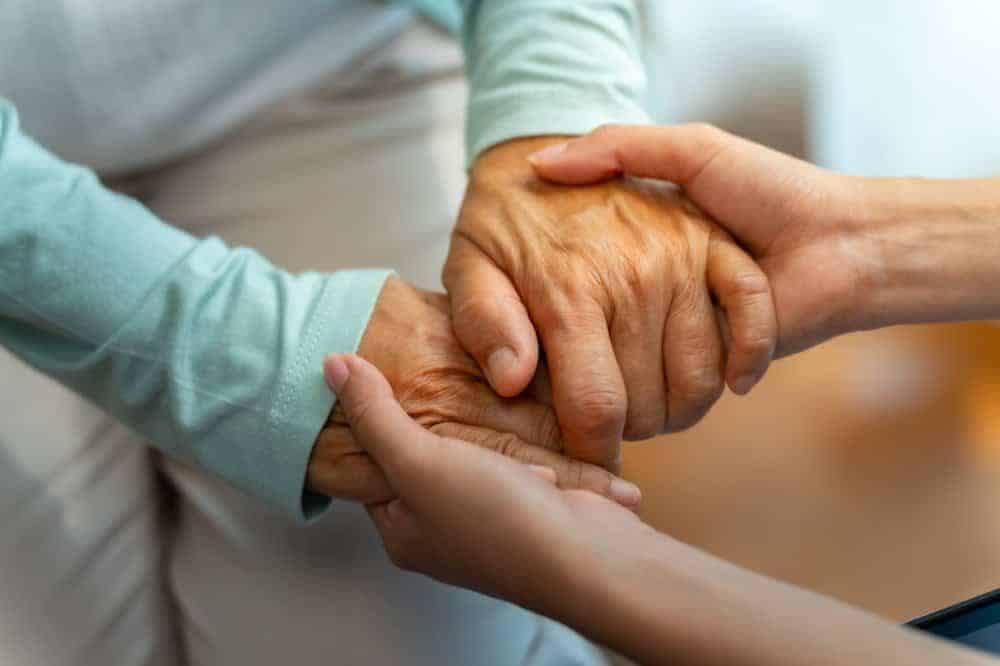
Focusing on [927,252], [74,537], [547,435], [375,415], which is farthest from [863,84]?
[74,537]

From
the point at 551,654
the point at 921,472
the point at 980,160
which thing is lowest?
the point at 551,654

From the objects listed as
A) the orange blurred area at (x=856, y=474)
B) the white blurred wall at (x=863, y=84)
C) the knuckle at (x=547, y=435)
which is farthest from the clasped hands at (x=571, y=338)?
the white blurred wall at (x=863, y=84)

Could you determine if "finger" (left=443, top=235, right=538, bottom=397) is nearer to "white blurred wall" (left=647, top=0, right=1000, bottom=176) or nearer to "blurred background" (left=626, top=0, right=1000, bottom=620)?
"blurred background" (left=626, top=0, right=1000, bottom=620)

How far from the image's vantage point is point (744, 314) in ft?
2.27

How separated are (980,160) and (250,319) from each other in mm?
822

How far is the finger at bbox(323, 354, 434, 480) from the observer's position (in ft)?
1.96

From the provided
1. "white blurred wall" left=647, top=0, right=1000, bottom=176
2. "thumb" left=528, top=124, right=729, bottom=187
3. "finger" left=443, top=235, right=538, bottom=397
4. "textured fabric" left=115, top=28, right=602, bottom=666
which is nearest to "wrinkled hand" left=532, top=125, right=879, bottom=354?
"thumb" left=528, top=124, right=729, bottom=187

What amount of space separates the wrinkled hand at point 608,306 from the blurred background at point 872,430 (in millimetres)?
103

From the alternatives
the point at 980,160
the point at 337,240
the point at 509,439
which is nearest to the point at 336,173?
the point at 337,240

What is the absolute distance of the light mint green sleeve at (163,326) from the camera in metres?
0.66

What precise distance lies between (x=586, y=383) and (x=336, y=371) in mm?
165

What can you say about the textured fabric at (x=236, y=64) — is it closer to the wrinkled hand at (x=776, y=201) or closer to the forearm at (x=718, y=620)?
the wrinkled hand at (x=776, y=201)

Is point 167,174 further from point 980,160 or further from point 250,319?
point 980,160

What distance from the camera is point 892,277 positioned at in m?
0.72
